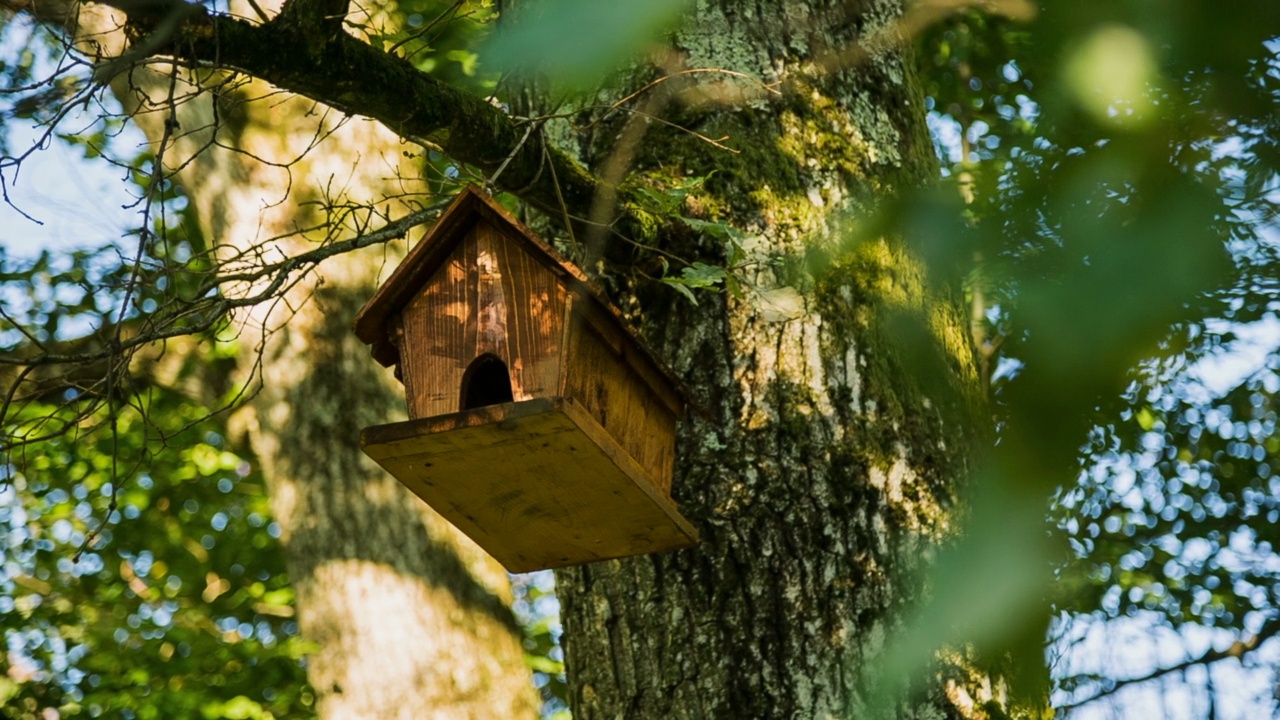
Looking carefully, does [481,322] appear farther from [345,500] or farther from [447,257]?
[345,500]

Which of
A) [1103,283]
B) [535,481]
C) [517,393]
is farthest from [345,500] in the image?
[1103,283]

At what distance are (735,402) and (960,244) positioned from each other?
1.74 m

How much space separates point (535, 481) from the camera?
2039mm

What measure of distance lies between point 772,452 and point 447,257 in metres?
0.73

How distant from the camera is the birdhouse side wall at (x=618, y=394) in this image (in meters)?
1.95

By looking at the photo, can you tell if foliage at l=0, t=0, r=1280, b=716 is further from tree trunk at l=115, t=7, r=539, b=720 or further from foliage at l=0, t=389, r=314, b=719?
foliage at l=0, t=389, r=314, b=719

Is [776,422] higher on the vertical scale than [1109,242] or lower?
higher

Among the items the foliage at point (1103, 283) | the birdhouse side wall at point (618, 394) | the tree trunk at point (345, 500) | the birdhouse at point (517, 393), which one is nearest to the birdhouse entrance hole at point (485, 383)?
the birdhouse at point (517, 393)

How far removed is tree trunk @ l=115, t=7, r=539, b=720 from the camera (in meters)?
4.71

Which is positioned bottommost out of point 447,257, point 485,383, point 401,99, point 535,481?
point 535,481

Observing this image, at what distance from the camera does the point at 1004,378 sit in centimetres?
61

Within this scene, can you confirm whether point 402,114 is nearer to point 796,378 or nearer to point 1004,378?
point 796,378

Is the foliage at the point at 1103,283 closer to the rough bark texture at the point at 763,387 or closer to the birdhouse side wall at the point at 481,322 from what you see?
the rough bark texture at the point at 763,387

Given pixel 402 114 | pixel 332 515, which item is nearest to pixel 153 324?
pixel 402 114
